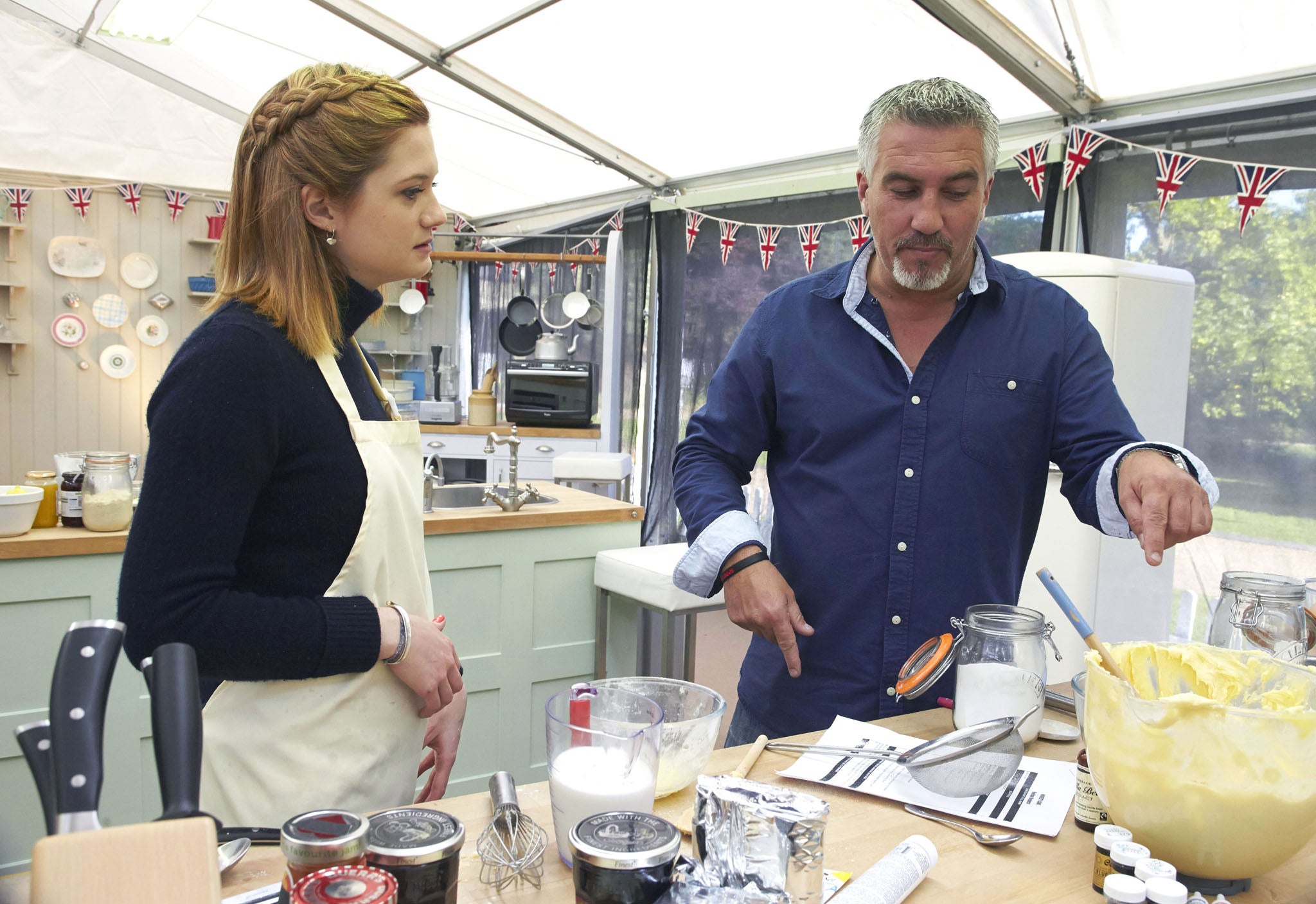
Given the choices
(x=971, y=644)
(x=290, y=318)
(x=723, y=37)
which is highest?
(x=723, y=37)

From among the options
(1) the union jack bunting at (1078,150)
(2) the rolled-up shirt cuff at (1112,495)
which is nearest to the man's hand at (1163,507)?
(2) the rolled-up shirt cuff at (1112,495)

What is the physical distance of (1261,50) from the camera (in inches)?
116

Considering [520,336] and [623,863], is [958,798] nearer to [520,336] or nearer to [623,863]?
[623,863]

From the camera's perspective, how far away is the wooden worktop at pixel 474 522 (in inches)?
96.7

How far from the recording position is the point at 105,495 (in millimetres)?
2570

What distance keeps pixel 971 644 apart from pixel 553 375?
17.5 feet

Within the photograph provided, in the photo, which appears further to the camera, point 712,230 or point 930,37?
point 712,230

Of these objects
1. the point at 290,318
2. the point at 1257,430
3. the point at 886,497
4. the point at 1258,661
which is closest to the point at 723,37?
the point at 1257,430

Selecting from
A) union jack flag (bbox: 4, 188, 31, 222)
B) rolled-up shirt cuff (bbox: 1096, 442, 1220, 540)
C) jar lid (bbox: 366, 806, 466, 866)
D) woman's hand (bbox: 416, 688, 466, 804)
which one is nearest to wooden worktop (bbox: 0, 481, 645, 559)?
woman's hand (bbox: 416, 688, 466, 804)

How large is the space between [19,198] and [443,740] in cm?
690

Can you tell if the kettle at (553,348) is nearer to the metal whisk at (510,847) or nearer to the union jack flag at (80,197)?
the union jack flag at (80,197)

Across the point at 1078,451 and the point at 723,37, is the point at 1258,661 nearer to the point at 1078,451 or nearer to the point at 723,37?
the point at 1078,451

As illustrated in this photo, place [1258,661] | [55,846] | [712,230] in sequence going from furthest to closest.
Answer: [712,230] → [1258,661] → [55,846]

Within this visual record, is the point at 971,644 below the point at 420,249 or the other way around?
below
